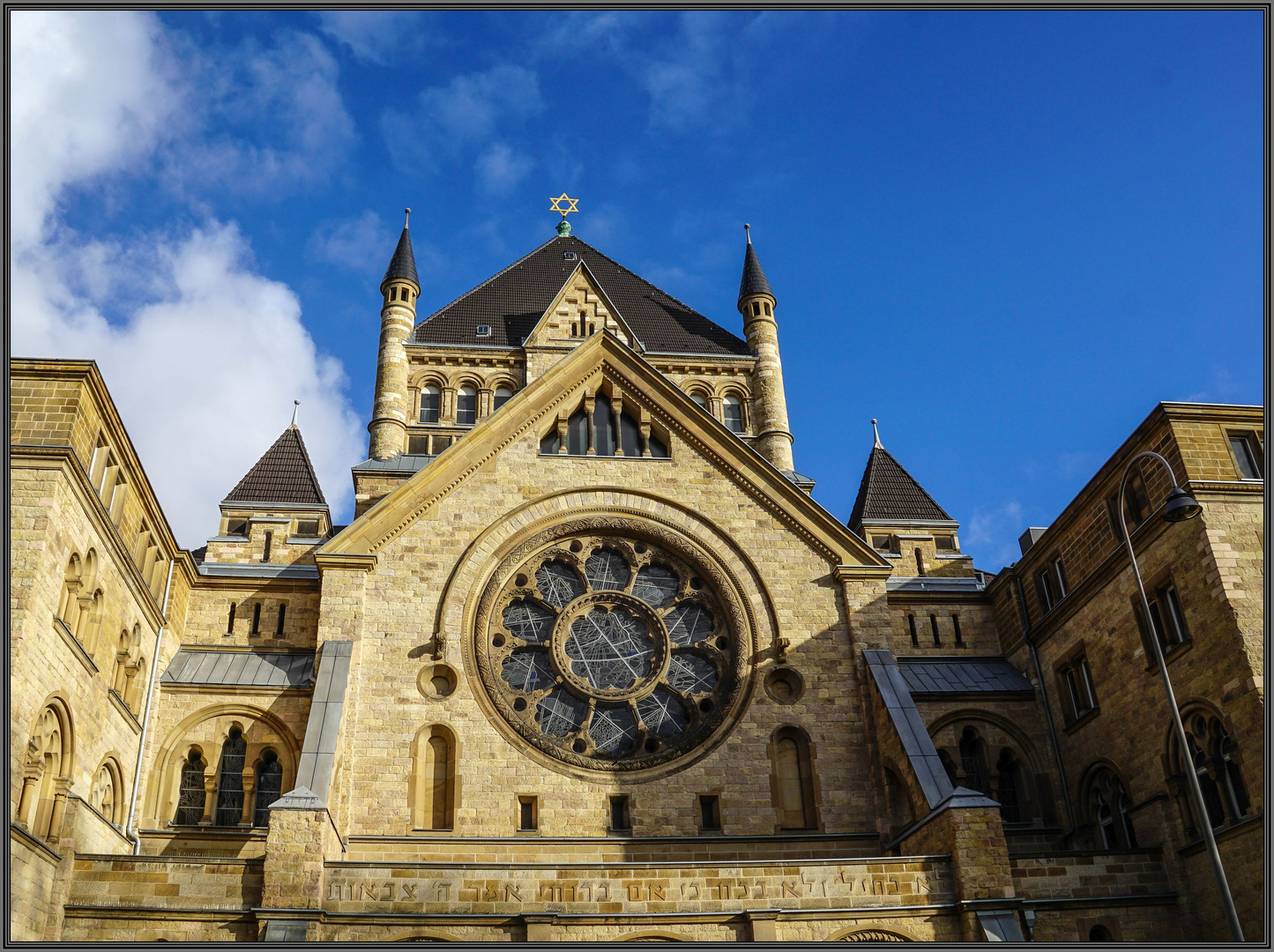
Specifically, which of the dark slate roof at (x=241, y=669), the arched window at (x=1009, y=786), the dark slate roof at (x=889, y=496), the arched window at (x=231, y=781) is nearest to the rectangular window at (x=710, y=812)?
the arched window at (x=1009, y=786)

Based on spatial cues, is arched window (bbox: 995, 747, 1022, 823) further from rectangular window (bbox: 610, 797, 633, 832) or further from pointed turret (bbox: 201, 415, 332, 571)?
pointed turret (bbox: 201, 415, 332, 571)

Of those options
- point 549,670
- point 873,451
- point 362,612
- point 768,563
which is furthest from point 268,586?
point 873,451

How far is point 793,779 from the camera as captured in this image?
25047 millimetres

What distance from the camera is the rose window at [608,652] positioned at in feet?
82.1

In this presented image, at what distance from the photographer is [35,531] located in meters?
19.1

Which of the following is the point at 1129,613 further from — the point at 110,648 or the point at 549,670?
the point at 110,648

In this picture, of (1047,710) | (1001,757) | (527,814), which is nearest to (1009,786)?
(1001,757)

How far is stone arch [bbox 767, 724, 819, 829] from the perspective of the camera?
24406 millimetres

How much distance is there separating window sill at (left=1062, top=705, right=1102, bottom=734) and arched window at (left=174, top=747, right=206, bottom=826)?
1960 cm

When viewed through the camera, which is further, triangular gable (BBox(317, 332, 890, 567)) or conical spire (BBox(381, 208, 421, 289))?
conical spire (BBox(381, 208, 421, 289))

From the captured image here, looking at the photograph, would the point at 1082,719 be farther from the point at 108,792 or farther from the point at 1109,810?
the point at 108,792

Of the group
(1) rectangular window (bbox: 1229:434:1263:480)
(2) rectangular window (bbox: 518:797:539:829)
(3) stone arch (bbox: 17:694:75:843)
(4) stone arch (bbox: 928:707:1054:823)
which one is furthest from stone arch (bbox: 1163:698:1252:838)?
(3) stone arch (bbox: 17:694:75:843)

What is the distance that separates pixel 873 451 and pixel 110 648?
86.1ft

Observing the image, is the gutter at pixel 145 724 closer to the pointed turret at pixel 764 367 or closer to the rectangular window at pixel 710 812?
the rectangular window at pixel 710 812
